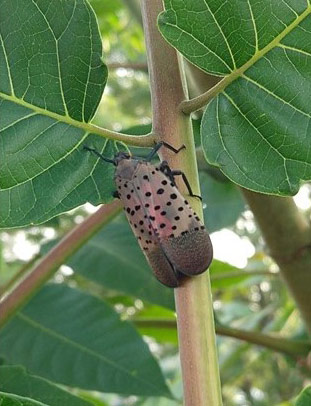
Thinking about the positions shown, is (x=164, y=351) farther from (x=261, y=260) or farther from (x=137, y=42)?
(x=261, y=260)

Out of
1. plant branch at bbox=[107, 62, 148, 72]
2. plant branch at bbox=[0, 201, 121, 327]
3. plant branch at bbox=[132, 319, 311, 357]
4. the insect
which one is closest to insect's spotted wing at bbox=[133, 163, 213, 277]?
the insect

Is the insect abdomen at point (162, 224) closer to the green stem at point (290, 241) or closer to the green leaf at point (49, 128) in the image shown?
the green leaf at point (49, 128)

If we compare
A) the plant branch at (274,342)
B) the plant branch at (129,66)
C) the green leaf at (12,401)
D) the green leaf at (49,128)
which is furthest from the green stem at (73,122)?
the plant branch at (129,66)

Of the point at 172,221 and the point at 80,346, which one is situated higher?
the point at 80,346

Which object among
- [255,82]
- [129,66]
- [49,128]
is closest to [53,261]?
[49,128]

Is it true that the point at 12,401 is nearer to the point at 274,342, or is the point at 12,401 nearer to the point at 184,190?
the point at 184,190
